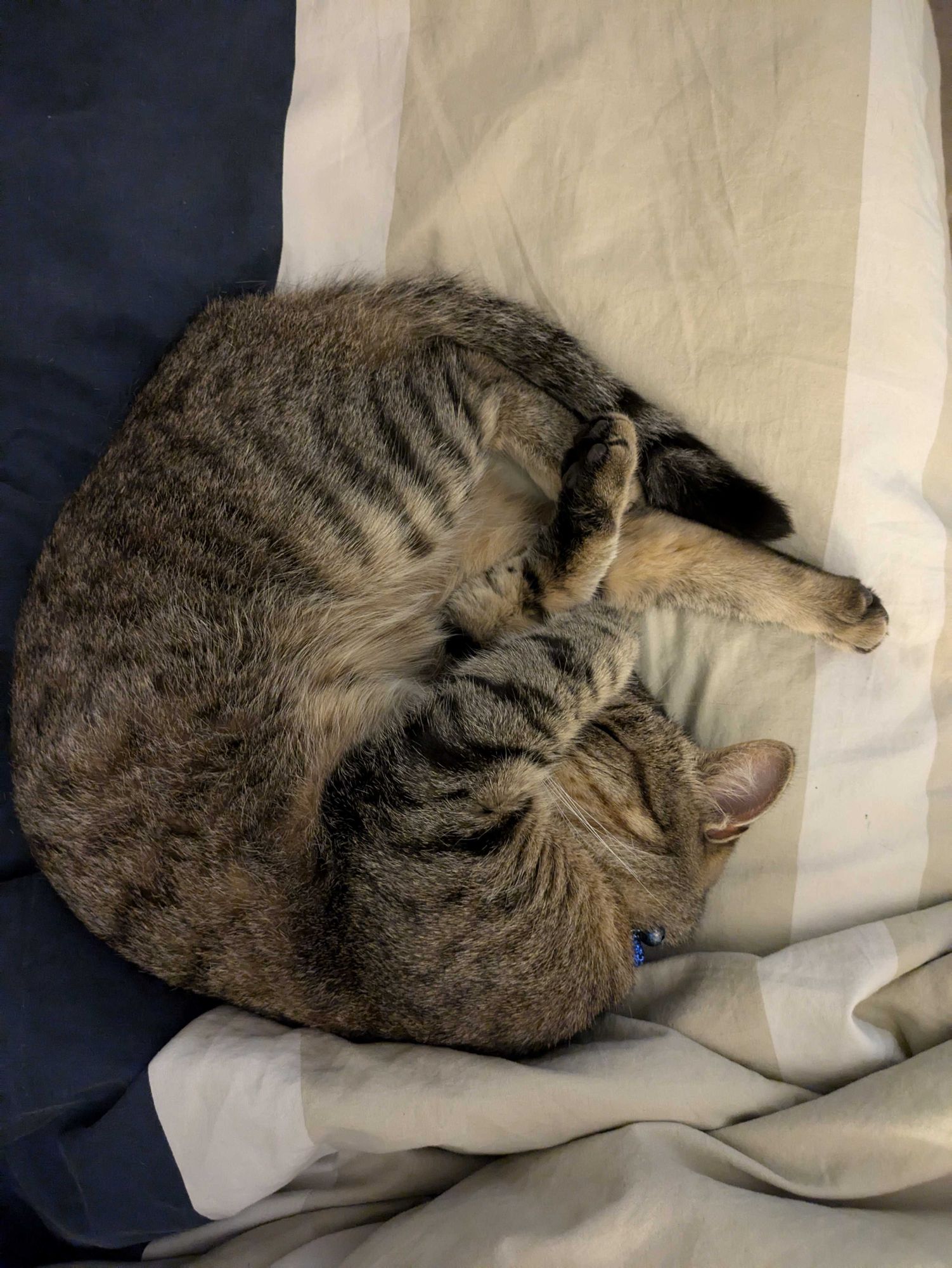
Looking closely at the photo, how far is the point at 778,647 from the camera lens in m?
1.53

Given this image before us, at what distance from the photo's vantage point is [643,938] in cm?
141

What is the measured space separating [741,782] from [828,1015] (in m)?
0.37

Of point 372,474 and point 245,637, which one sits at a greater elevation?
point 372,474

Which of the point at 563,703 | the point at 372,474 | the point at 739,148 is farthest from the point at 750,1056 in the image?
the point at 739,148

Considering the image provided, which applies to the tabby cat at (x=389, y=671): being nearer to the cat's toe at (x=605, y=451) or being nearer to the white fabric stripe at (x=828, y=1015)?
the cat's toe at (x=605, y=451)

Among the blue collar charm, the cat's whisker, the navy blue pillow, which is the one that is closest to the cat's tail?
the navy blue pillow

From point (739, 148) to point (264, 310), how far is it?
88 centimetres

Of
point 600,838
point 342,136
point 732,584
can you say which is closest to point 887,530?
point 732,584

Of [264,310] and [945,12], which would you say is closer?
[264,310]

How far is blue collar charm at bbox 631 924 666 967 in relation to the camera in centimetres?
140

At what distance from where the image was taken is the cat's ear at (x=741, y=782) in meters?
1.38

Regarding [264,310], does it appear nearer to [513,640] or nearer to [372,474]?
[372,474]

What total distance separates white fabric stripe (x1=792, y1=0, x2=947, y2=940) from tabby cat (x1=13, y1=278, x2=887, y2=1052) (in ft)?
0.32

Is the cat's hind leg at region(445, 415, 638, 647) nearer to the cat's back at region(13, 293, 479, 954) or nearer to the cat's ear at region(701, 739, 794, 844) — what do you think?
the cat's back at region(13, 293, 479, 954)
